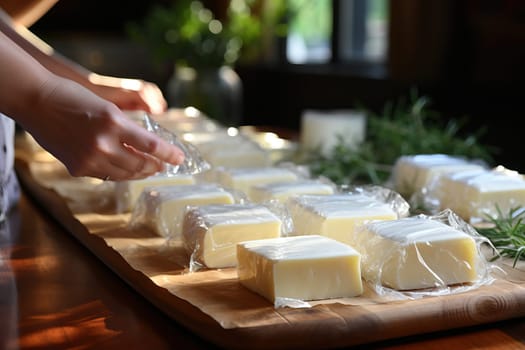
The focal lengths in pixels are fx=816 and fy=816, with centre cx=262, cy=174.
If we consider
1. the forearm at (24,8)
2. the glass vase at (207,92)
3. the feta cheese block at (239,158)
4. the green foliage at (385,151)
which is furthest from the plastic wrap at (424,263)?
the glass vase at (207,92)

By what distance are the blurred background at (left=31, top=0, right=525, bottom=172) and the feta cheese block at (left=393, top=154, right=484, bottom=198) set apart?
2.53 feet

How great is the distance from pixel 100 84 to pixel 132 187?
0.41m

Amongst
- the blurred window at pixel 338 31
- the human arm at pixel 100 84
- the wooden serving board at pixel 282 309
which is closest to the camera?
the wooden serving board at pixel 282 309

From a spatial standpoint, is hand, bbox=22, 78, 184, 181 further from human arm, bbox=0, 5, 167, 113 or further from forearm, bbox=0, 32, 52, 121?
human arm, bbox=0, 5, 167, 113

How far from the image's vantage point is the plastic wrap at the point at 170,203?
145 cm

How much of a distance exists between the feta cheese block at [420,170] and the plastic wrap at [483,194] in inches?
3.2

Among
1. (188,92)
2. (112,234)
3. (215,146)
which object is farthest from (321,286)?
(188,92)

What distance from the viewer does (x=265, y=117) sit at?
14.9ft

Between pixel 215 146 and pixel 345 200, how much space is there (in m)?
0.69

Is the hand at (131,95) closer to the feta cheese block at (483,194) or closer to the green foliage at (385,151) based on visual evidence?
the green foliage at (385,151)

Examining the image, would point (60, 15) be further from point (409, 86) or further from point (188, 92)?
point (409, 86)

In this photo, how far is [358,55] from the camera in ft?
13.4

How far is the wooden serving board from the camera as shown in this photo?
3.19 feet

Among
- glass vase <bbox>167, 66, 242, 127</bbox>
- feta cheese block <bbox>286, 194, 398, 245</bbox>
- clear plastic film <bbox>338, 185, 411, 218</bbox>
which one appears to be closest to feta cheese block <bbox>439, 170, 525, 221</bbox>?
clear plastic film <bbox>338, 185, 411, 218</bbox>
